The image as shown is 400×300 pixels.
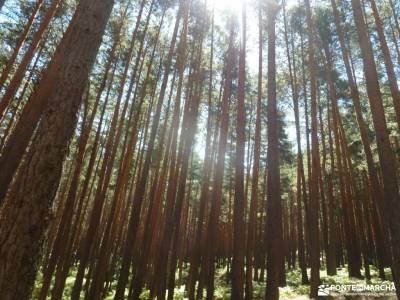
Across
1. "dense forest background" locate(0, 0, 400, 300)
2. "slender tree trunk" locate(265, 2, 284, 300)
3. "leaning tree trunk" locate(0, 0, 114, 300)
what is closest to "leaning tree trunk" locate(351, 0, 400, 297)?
"dense forest background" locate(0, 0, 400, 300)

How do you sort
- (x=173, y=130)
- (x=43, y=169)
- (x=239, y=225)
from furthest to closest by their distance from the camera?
(x=173, y=130) < (x=239, y=225) < (x=43, y=169)

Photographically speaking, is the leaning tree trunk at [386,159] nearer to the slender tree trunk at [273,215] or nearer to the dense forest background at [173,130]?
the dense forest background at [173,130]

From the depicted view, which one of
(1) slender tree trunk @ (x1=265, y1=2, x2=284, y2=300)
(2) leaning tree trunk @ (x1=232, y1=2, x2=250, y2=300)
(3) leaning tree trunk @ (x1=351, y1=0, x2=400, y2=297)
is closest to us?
(3) leaning tree trunk @ (x1=351, y1=0, x2=400, y2=297)

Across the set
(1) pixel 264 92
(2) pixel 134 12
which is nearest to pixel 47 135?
(2) pixel 134 12

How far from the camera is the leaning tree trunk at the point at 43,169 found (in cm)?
247

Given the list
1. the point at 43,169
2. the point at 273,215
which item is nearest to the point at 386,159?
the point at 273,215

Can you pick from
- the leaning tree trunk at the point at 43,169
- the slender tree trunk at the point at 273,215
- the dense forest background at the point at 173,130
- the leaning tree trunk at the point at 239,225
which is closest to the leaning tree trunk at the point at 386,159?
the dense forest background at the point at 173,130

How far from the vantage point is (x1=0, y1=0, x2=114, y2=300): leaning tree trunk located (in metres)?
2.47

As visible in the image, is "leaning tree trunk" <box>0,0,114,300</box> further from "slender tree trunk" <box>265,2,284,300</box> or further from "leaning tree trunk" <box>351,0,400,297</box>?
"leaning tree trunk" <box>351,0,400,297</box>

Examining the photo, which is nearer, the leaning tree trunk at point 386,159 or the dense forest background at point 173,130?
the dense forest background at point 173,130

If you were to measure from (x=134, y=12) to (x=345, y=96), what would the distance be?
35.4ft

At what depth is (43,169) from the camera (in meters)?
2.74

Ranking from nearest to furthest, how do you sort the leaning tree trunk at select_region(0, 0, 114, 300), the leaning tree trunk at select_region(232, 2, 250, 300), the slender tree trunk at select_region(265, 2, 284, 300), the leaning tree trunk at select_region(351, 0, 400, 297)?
the leaning tree trunk at select_region(0, 0, 114, 300), the leaning tree trunk at select_region(351, 0, 400, 297), the slender tree trunk at select_region(265, 2, 284, 300), the leaning tree trunk at select_region(232, 2, 250, 300)

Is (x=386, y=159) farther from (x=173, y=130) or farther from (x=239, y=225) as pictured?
(x=173, y=130)
